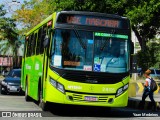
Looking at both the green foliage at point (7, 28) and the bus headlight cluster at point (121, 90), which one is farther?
the green foliage at point (7, 28)

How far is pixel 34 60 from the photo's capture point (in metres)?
18.3

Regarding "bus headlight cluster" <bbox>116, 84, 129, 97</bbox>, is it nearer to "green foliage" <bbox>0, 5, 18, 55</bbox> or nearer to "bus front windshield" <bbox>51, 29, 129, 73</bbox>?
"bus front windshield" <bbox>51, 29, 129, 73</bbox>

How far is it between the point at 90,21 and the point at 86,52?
1.05m

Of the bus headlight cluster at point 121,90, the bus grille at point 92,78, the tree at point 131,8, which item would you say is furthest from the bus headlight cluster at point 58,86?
the tree at point 131,8

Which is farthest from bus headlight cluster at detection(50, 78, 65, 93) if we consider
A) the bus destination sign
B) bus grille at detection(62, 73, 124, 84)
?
the bus destination sign

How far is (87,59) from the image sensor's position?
1404cm

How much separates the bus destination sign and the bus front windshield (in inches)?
12.8

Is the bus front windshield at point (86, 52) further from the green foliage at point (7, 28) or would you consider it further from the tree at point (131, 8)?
the green foliage at point (7, 28)

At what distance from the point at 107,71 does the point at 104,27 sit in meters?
1.37

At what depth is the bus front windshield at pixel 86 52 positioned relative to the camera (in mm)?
14016

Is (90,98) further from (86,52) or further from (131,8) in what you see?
(131,8)

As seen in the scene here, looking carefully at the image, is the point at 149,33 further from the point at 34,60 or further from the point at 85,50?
the point at 85,50

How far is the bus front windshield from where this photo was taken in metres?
14.0

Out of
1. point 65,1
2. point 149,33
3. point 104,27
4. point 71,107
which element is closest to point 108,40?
point 104,27
